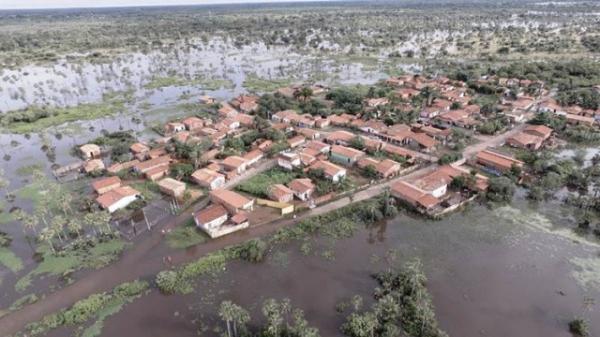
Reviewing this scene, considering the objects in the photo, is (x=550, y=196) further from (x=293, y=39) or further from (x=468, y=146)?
(x=293, y=39)

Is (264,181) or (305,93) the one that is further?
(305,93)

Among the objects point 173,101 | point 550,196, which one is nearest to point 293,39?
point 173,101

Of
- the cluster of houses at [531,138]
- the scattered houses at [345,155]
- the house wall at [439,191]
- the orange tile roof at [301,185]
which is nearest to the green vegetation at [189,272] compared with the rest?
the orange tile roof at [301,185]

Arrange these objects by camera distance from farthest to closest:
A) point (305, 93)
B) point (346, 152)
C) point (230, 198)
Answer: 1. point (305, 93)
2. point (346, 152)
3. point (230, 198)

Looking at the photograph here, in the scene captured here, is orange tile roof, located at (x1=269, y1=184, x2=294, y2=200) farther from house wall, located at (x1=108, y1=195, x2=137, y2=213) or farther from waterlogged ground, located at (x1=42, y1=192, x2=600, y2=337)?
house wall, located at (x1=108, y1=195, x2=137, y2=213)

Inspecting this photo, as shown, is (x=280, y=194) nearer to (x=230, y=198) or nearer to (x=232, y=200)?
(x=232, y=200)

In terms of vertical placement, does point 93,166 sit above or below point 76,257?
above

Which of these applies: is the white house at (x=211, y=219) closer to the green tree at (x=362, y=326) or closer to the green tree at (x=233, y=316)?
the green tree at (x=233, y=316)

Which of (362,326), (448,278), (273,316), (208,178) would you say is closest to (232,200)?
(208,178)
